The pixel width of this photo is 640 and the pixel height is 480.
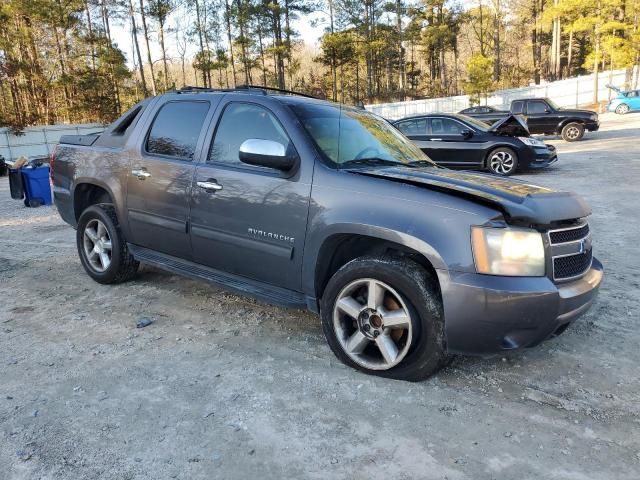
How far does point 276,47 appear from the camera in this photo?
4362 centimetres

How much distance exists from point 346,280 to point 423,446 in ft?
3.47

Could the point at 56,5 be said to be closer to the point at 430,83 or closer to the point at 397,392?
the point at 430,83

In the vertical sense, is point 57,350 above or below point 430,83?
below

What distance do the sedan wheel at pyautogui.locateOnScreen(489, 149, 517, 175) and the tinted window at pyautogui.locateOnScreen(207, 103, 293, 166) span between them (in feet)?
31.0

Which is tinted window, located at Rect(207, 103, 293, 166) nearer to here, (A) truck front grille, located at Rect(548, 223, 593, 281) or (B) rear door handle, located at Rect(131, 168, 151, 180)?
(B) rear door handle, located at Rect(131, 168, 151, 180)

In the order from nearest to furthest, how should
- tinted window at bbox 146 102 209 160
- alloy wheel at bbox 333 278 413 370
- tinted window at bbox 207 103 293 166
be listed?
alloy wheel at bbox 333 278 413 370 < tinted window at bbox 207 103 293 166 < tinted window at bbox 146 102 209 160

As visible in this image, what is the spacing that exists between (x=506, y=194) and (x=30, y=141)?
31.9 meters

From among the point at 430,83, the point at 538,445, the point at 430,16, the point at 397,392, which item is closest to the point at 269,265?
the point at 397,392

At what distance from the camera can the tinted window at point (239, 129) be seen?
361 centimetres

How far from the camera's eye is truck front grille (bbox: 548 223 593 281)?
284 centimetres

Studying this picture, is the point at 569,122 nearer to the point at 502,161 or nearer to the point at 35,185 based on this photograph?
the point at 502,161

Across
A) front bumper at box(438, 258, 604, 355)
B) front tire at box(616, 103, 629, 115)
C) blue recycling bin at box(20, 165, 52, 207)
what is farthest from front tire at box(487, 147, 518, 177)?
front tire at box(616, 103, 629, 115)

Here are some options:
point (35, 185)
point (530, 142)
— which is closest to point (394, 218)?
point (35, 185)

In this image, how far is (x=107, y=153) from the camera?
4711mm
